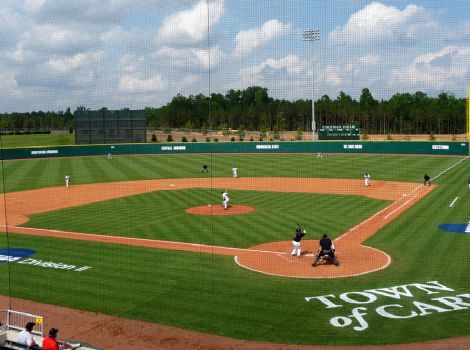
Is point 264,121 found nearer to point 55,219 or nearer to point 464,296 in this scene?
point 55,219

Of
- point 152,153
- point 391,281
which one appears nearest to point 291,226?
point 391,281

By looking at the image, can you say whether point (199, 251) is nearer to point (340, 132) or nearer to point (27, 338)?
point (27, 338)

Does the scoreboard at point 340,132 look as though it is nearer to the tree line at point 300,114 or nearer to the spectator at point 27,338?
the tree line at point 300,114

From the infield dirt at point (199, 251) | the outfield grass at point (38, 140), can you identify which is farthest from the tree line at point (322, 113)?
the outfield grass at point (38, 140)

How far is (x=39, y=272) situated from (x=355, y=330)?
8186mm

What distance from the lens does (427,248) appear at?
45.9 ft

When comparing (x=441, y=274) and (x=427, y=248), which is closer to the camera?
(x=441, y=274)

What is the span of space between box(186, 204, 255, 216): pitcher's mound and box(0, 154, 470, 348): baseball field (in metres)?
0.14

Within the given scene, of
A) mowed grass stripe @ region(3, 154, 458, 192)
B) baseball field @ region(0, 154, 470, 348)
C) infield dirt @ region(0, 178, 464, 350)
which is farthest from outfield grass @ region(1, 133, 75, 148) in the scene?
baseball field @ region(0, 154, 470, 348)

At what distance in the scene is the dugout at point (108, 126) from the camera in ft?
160

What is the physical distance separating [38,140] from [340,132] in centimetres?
3024

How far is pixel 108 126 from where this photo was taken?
164 feet

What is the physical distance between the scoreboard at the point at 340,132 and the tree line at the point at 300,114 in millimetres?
781

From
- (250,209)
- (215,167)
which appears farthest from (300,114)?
(250,209)
